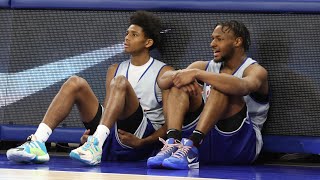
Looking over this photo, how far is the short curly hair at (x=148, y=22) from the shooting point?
605 centimetres

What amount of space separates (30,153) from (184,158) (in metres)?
1.07

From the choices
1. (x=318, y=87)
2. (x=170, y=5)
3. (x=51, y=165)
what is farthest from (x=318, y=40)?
(x=51, y=165)

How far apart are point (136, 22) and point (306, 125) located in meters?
1.53

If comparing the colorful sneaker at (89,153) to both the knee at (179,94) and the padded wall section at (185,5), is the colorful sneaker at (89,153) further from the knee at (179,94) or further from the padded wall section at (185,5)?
the padded wall section at (185,5)

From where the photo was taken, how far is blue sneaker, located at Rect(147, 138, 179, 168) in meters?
5.27

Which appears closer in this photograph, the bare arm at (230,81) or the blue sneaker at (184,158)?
the blue sneaker at (184,158)

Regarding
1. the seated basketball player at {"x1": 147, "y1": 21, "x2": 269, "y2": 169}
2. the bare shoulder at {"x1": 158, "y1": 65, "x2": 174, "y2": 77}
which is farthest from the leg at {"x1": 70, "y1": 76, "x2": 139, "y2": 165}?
the bare shoulder at {"x1": 158, "y1": 65, "x2": 174, "y2": 77}

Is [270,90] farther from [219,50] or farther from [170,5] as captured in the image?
[170,5]

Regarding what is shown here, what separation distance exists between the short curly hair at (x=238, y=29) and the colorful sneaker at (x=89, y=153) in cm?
131

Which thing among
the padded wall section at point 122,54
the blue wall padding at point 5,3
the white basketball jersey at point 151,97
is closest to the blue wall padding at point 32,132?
the padded wall section at point 122,54

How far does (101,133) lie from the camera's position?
17.7 ft

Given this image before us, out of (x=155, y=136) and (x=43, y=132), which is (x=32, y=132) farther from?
(x=155, y=136)

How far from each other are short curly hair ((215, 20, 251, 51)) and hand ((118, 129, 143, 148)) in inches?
41.0

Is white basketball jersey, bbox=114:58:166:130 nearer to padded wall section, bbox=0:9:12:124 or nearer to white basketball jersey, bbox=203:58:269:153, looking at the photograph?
white basketball jersey, bbox=203:58:269:153
